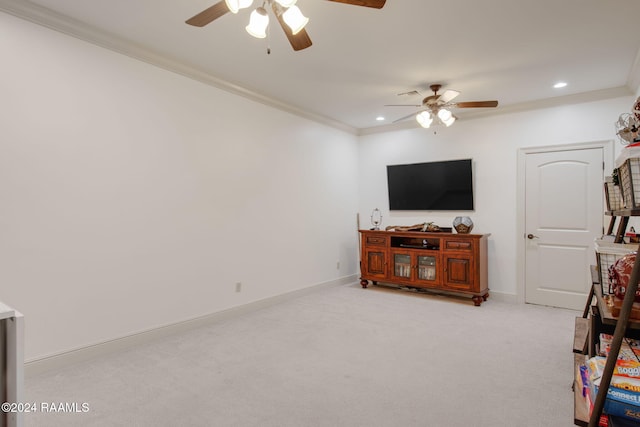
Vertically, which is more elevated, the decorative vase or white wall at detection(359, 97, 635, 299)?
white wall at detection(359, 97, 635, 299)

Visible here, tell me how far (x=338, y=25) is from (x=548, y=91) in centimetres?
294

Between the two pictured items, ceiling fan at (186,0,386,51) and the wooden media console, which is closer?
ceiling fan at (186,0,386,51)

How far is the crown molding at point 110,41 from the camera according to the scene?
2.57 m

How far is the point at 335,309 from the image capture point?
14.3 ft

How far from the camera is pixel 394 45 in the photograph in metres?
3.15

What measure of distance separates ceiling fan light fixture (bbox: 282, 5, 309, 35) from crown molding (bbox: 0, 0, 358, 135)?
1.99 m

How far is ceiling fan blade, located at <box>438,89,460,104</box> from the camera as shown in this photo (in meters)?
3.72

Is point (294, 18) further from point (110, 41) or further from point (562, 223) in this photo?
point (562, 223)

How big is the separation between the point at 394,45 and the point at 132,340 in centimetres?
346

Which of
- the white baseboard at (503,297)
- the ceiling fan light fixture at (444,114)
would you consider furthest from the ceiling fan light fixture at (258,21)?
the white baseboard at (503,297)

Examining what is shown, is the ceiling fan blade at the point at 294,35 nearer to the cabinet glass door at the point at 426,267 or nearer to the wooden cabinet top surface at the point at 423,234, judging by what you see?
the wooden cabinet top surface at the point at 423,234

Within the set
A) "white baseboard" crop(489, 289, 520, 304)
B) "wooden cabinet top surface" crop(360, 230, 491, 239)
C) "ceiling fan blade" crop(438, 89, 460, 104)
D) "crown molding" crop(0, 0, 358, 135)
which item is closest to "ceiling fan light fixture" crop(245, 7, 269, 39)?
"crown molding" crop(0, 0, 358, 135)

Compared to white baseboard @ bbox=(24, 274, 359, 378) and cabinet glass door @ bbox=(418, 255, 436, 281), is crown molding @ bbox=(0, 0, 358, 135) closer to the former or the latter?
white baseboard @ bbox=(24, 274, 359, 378)

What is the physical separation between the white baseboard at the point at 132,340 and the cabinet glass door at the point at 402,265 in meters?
1.61
